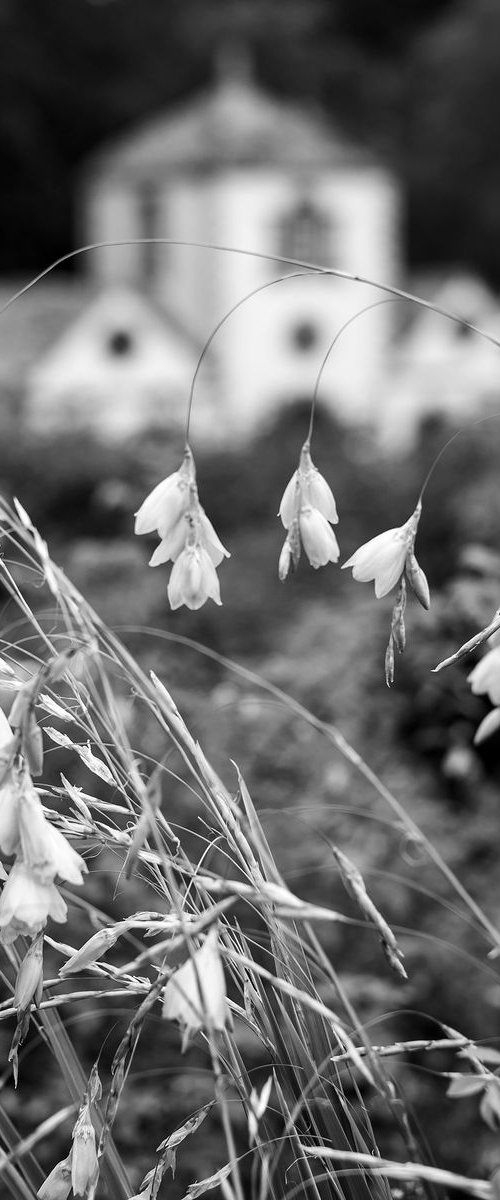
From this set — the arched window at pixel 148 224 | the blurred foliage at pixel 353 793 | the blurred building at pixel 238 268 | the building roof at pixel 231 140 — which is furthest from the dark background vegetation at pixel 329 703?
the arched window at pixel 148 224

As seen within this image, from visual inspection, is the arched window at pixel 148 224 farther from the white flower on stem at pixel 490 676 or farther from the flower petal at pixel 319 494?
the white flower on stem at pixel 490 676

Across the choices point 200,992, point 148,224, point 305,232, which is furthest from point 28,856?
point 148,224

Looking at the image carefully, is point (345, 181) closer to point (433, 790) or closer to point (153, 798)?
point (433, 790)

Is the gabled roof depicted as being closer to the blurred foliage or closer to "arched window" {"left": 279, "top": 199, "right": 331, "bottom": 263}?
"arched window" {"left": 279, "top": 199, "right": 331, "bottom": 263}

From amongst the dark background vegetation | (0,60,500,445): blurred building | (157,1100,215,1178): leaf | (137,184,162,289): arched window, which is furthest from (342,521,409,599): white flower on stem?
(137,184,162,289): arched window

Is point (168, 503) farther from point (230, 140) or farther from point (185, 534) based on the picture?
point (230, 140)

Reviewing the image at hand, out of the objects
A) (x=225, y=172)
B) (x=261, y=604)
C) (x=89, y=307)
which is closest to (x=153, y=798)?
(x=261, y=604)
